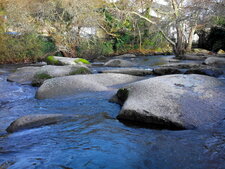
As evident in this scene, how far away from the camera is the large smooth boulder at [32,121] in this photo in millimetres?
3420

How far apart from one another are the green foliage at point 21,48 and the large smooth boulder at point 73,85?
1131 centimetres

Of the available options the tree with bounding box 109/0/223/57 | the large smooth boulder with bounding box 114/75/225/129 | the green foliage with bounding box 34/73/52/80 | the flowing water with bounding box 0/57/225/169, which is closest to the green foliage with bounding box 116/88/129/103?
the large smooth boulder with bounding box 114/75/225/129

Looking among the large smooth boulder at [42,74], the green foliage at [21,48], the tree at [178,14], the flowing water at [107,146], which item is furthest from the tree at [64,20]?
the flowing water at [107,146]

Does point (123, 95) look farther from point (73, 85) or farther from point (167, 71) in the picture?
point (167, 71)

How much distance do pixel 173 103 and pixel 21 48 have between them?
14.7 m

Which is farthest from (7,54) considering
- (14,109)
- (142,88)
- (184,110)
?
(184,110)

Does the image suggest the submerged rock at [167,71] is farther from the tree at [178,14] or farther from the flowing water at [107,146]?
the tree at [178,14]

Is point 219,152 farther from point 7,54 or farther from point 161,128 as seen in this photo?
point 7,54

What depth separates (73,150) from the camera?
9.01 feet

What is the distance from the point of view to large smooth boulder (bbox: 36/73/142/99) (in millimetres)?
5574

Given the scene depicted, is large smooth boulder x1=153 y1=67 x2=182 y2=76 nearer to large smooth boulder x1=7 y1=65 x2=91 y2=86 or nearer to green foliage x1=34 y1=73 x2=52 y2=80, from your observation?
large smooth boulder x1=7 y1=65 x2=91 y2=86

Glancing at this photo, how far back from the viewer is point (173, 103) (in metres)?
3.67

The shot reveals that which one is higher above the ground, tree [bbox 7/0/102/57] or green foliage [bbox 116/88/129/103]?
tree [bbox 7/0/102/57]

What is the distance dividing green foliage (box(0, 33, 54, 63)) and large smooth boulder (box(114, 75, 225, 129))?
43.7 feet
